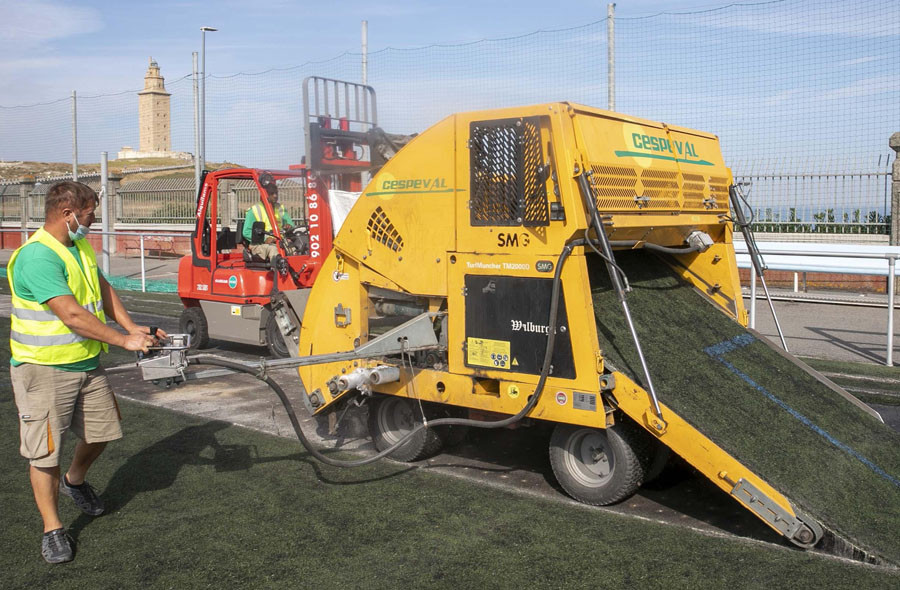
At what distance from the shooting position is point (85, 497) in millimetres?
4832

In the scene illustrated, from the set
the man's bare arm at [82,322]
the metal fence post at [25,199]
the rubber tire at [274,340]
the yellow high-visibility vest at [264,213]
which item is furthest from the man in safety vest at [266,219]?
the metal fence post at [25,199]

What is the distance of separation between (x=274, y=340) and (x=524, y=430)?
13.5ft

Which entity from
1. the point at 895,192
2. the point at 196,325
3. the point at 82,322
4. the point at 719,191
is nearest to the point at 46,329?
the point at 82,322

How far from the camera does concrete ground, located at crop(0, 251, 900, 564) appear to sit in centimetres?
485

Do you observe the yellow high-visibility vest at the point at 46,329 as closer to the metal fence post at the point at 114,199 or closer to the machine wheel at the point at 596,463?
the machine wheel at the point at 596,463

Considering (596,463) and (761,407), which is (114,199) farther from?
(761,407)

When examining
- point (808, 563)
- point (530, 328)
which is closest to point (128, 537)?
point (530, 328)

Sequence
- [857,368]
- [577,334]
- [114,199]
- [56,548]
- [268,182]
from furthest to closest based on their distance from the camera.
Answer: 1. [114,199]
2. [268,182]
3. [857,368]
4. [577,334]
5. [56,548]

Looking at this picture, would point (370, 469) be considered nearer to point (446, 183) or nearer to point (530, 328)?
point (530, 328)

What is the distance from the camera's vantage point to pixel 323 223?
9.65 m

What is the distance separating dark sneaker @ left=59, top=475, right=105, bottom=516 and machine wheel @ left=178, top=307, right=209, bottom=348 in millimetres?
5675

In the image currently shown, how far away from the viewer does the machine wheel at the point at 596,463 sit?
4.77 metres

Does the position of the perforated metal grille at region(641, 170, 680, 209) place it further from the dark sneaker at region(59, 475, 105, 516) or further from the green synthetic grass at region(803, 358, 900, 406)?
the dark sneaker at region(59, 475, 105, 516)

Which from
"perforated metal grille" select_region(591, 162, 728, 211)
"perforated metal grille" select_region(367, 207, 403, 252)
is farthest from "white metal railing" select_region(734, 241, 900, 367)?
"perforated metal grille" select_region(367, 207, 403, 252)
